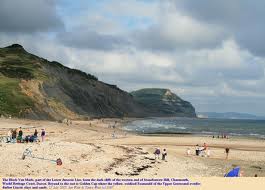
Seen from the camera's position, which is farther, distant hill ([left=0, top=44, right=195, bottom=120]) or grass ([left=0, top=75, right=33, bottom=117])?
distant hill ([left=0, top=44, right=195, bottom=120])

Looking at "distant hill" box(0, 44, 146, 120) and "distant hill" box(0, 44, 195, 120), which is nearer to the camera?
"distant hill" box(0, 44, 195, 120)

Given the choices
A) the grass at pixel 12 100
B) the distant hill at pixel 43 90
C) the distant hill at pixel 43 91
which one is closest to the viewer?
the grass at pixel 12 100

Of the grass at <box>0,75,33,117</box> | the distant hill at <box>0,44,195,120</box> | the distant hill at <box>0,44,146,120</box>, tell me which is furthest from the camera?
the distant hill at <box>0,44,146,120</box>

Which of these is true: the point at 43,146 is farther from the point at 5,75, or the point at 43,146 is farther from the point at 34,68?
the point at 34,68

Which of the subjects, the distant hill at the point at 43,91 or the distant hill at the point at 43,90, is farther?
the distant hill at the point at 43,90

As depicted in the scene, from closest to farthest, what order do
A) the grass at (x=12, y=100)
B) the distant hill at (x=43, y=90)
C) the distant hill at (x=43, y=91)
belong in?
1. the grass at (x=12, y=100)
2. the distant hill at (x=43, y=91)
3. the distant hill at (x=43, y=90)

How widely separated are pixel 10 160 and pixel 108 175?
7.47 m

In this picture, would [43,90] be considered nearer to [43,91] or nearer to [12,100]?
[43,91]

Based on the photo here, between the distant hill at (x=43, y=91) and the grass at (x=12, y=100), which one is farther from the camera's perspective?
the distant hill at (x=43, y=91)

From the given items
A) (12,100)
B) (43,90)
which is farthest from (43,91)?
(12,100)

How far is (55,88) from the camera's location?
482 feet

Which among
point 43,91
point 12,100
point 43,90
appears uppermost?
point 43,90

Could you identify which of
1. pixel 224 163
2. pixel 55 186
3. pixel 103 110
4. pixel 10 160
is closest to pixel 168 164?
pixel 224 163

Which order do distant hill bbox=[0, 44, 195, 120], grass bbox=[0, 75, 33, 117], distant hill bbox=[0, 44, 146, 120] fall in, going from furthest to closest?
distant hill bbox=[0, 44, 146, 120] → distant hill bbox=[0, 44, 195, 120] → grass bbox=[0, 75, 33, 117]
